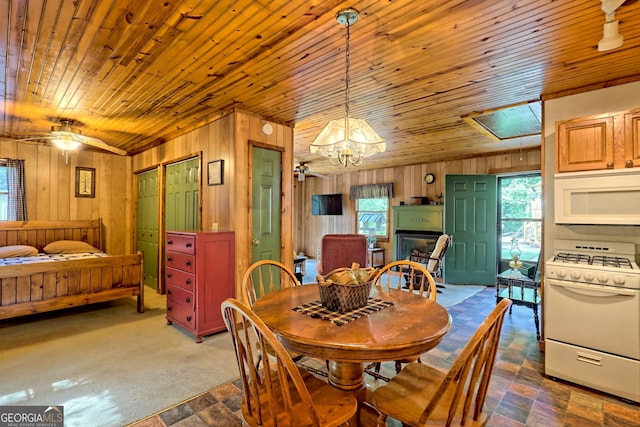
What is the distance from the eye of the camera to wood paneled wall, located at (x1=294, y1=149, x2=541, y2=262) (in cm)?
573

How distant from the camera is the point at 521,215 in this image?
5.66m

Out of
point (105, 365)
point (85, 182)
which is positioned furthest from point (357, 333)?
point (85, 182)

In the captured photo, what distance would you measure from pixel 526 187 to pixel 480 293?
7.15 ft

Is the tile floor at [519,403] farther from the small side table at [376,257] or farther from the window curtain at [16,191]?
the window curtain at [16,191]

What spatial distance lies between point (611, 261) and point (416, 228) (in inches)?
162

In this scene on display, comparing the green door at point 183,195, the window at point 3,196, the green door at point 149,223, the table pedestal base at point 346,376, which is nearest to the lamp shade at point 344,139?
the table pedestal base at point 346,376

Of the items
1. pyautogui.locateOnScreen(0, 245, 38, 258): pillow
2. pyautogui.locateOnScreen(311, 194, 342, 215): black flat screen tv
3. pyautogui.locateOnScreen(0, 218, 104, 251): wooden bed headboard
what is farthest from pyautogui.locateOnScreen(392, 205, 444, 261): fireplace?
pyautogui.locateOnScreen(0, 245, 38, 258): pillow

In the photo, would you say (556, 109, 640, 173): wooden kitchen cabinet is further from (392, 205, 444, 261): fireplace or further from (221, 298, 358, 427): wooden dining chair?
(392, 205, 444, 261): fireplace

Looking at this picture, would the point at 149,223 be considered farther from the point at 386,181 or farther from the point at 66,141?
the point at 386,181

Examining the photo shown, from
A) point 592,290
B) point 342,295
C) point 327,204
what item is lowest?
point 592,290

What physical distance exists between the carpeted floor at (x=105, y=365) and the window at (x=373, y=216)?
5048 millimetres

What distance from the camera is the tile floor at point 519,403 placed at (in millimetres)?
1951

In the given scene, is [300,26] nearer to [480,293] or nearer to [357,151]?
[357,151]

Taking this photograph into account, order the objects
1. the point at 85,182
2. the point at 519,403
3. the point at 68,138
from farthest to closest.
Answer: the point at 85,182 < the point at 68,138 < the point at 519,403
